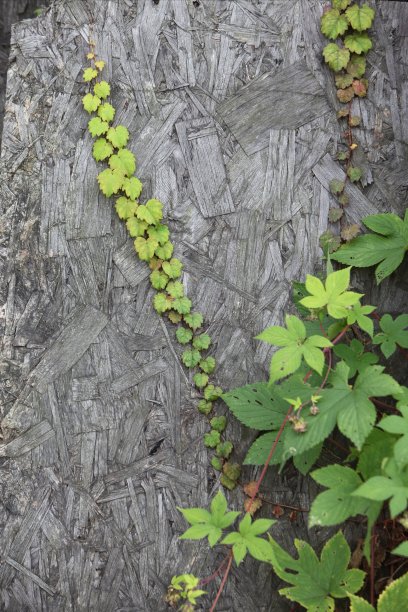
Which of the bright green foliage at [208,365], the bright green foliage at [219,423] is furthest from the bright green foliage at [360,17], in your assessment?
the bright green foliage at [219,423]

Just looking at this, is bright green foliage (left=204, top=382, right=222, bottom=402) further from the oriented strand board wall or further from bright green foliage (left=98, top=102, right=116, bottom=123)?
bright green foliage (left=98, top=102, right=116, bottom=123)

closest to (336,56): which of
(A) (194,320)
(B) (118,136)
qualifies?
(B) (118,136)

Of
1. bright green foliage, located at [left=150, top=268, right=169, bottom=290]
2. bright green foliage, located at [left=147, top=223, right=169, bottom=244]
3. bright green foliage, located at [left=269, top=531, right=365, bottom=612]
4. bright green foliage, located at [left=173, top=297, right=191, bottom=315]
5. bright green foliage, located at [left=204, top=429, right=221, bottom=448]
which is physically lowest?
bright green foliage, located at [left=269, top=531, right=365, bottom=612]

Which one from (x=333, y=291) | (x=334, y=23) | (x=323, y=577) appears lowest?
(x=323, y=577)

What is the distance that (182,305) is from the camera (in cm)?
189

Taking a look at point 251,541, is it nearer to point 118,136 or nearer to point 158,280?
point 158,280

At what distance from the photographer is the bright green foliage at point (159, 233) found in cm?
188

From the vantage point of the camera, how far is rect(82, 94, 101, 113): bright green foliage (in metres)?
1.87

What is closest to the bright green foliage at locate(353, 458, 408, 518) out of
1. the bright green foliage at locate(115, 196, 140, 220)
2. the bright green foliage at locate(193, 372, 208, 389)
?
the bright green foliage at locate(193, 372, 208, 389)

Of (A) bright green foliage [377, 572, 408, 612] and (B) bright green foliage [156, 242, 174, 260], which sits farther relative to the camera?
(B) bright green foliage [156, 242, 174, 260]

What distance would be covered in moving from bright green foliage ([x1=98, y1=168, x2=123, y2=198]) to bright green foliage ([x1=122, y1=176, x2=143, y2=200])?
0.02 metres

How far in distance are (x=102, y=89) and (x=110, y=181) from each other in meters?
0.29

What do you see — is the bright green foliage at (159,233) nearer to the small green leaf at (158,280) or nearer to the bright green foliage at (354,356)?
the small green leaf at (158,280)

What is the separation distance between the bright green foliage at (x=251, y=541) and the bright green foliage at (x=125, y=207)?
972 millimetres
